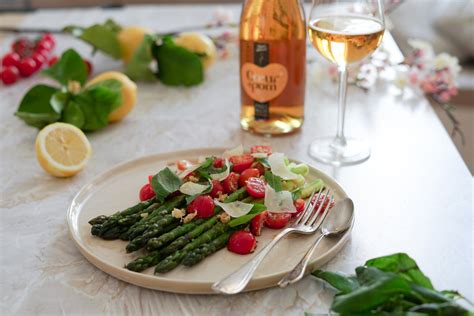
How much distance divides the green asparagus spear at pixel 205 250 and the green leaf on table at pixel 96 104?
57 centimetres

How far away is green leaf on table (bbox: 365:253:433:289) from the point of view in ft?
2.64

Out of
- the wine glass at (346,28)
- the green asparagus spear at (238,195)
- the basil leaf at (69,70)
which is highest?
the wine glass at (346,28)


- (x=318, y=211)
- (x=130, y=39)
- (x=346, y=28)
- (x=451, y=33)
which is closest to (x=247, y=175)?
(x=318, y=211)

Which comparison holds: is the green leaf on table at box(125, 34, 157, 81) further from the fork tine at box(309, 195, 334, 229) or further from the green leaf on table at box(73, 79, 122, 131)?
the fork tine at box(309, 195, 334, 229)

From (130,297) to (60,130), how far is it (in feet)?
1.57

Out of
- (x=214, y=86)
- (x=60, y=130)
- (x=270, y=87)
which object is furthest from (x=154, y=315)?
(x=214, y=86)

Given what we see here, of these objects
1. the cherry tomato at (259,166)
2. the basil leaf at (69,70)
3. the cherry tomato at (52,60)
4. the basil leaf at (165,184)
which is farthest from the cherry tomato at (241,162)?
the cherry tomato at (52,60)

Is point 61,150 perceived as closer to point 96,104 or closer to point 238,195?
point 96,104

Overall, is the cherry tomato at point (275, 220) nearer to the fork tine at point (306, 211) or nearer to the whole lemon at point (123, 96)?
the fork tine at point (306, 211)

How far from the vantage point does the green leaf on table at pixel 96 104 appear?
1.39 m

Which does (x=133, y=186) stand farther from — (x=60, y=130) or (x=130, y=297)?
(x=130, y=297)

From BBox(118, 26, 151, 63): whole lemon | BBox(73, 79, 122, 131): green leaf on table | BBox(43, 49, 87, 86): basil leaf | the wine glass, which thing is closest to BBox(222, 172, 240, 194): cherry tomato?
the wine glass

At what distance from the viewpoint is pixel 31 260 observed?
96 centimetres

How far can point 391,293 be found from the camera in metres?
0.75
